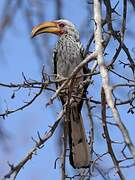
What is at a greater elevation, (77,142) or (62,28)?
(62,28)

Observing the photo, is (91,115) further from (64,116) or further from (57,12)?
(57,12)

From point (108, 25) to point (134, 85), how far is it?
374 mm

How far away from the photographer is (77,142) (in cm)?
360

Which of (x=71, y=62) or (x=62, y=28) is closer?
(x=71, y=62)

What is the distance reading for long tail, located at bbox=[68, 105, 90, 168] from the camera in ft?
10.7

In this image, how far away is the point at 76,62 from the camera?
4.01m

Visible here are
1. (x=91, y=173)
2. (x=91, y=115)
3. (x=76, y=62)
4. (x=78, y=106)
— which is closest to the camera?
(x=91, y=173)

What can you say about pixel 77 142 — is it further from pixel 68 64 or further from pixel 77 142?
pixel 68 64

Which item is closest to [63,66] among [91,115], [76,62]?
[76,62]

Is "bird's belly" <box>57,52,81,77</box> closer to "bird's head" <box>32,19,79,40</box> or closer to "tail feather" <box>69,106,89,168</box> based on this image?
"bird's head" <box>32,19,79,40</box>

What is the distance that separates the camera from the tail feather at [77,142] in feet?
10.7

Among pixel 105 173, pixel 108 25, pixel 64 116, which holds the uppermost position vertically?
pixel 108 25

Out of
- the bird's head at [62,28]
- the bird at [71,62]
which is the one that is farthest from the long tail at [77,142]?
the bird's head at [62,28]

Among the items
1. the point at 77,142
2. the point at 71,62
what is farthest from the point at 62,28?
the point at 77,142
